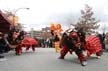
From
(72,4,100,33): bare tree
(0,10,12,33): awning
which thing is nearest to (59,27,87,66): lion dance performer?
(0,10,12,33): awning

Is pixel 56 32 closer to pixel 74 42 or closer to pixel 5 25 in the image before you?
pixel 5 25

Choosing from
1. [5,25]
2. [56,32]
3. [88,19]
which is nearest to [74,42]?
[5,25]

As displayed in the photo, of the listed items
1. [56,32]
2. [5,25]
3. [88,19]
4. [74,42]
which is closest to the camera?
[74,42]

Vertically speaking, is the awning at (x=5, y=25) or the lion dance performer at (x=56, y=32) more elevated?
the awning at (x=5, y=25)

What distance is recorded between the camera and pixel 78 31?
13453 millimetres

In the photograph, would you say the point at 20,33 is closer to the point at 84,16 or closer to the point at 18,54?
the point at 18,54

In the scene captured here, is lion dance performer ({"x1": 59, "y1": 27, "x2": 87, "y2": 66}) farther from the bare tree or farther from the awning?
the bare tree

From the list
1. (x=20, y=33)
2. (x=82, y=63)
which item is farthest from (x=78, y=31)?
(x=20, y=33)

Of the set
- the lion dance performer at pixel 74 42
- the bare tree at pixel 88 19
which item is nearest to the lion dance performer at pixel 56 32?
the lion dance performer at pixel 74 42

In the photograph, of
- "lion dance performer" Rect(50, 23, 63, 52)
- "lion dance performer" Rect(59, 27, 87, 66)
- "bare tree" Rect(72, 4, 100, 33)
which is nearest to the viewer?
"lion dance performer" Rect(59, 27, 87, 66)

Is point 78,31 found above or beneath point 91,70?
above

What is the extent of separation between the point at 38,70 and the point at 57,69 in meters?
0.76

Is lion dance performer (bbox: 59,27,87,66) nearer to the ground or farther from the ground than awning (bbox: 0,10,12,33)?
nearer to the ground

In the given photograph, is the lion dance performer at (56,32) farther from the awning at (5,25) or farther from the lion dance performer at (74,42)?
the lion dance performer at (74,42)
